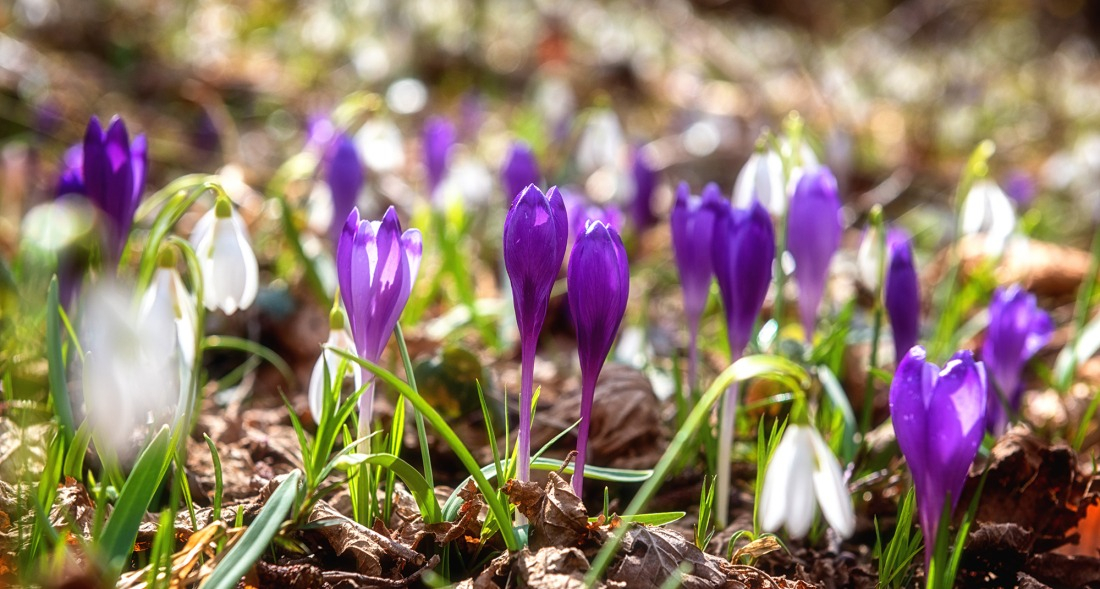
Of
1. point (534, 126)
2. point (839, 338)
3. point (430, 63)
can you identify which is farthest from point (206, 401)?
point (430, 63)

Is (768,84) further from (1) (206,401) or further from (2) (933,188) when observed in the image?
(1) (206,401)

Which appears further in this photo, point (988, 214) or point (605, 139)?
point (605, 139)

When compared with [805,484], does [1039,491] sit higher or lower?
lower

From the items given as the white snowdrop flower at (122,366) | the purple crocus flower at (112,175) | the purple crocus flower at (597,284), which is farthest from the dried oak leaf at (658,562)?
the purple crocus flower at (112,175)

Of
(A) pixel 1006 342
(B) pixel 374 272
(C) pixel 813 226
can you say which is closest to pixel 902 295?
(C) pixel 813 226

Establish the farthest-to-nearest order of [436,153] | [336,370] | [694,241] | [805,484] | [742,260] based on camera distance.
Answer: [436,153], [694,241], [742,260], [336,370], [805,484]

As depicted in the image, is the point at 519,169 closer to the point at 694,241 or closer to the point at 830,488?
the point at 694,241

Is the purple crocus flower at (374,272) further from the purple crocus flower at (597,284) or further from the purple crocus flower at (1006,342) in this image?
the purple crocus flower at (1006,342)
